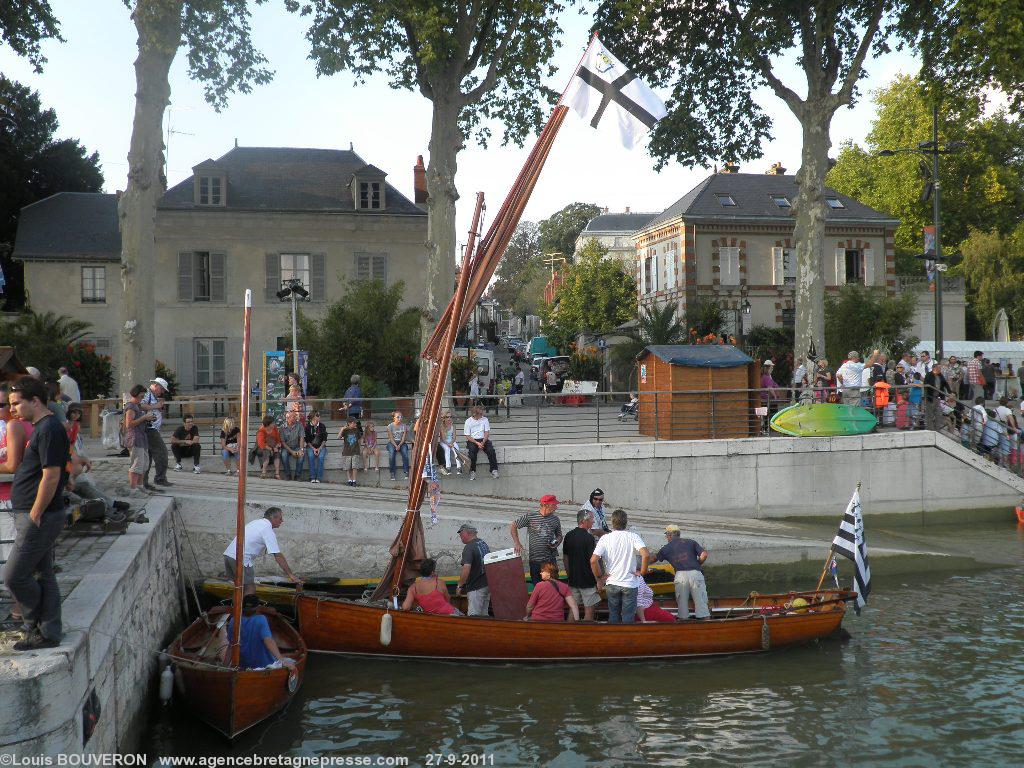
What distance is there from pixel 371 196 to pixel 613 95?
2658 centimetres

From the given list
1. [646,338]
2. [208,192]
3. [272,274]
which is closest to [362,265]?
[272,274]

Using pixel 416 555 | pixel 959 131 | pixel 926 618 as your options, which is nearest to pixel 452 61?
pixel 416 555

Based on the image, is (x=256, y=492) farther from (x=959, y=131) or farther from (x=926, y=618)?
(x=959, y=131)

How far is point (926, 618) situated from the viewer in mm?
15617

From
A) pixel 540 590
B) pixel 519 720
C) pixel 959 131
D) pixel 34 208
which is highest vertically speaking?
pixel 959 131

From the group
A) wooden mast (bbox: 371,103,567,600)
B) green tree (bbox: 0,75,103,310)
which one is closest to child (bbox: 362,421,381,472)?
wooden mast (bbox: 371,103,567,600)

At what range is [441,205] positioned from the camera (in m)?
25.7

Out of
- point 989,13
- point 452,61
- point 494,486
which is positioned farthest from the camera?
point 452,61

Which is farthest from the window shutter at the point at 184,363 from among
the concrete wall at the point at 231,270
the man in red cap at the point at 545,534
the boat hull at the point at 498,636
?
the man in red cap at the point at 545,534

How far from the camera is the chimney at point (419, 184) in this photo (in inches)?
1692

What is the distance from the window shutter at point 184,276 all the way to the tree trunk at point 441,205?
15.6 meters

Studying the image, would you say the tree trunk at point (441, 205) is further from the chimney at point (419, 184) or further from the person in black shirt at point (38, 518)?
the person in black shirt at point (38, 518)

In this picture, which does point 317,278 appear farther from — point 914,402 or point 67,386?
point 914,402

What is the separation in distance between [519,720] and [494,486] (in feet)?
33.8
